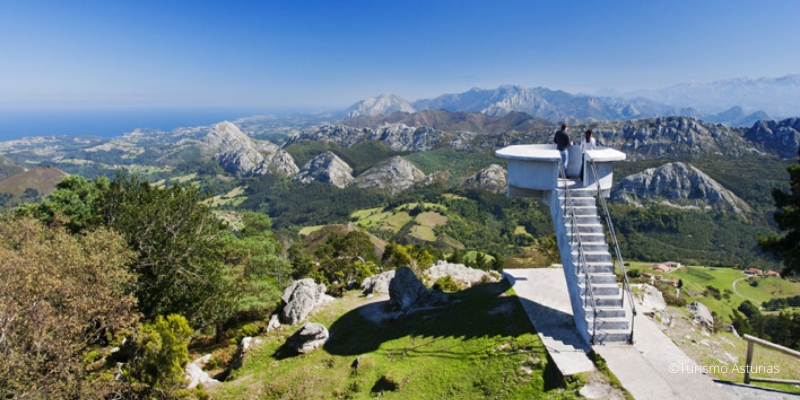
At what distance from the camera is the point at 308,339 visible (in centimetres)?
1536

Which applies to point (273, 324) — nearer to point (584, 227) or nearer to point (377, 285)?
point (377, 285)

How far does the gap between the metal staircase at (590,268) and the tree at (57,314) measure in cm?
Result: 1569

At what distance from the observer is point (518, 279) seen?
16.5 meters

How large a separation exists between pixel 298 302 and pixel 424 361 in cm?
945

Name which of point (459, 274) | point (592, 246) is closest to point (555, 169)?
point (592, 246)

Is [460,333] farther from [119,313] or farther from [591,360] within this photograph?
[119,313]

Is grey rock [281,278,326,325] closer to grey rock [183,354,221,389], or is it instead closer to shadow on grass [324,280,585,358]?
shadow on grass [324,280,585,358]

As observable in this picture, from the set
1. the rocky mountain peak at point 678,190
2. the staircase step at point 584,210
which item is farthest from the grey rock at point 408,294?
the rocky mountain peak at point 678,190

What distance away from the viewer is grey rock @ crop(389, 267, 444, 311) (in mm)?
17375

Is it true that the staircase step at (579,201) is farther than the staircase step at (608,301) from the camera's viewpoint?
Yes

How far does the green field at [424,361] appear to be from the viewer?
9633 mm

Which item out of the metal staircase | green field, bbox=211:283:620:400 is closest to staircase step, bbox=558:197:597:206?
the metal staircase

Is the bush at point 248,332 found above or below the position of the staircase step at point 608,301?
below

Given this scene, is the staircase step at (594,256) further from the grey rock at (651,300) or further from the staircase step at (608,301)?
the grey rock at (651,300)
